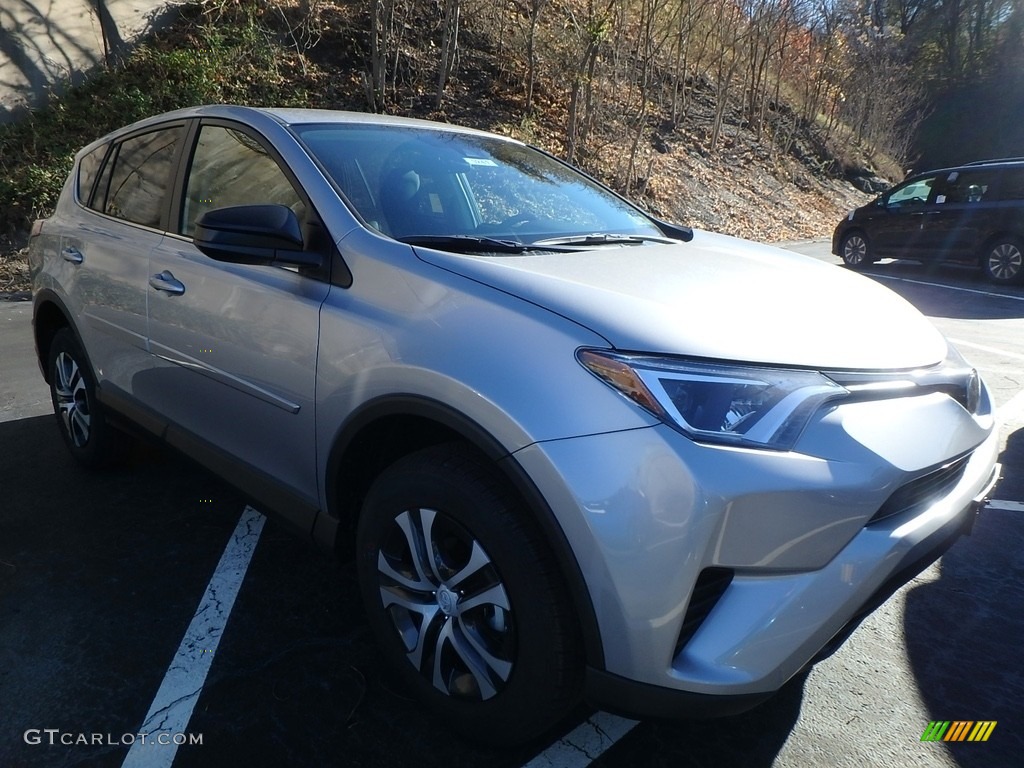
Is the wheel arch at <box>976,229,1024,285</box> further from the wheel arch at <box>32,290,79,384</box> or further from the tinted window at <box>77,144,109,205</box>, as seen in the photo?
the wheel arch at <box>32,290,79,384</box>

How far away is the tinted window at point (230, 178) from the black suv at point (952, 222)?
10803 millimetres

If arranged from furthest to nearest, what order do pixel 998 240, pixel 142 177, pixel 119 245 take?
pixel 998 240
pixel 142 177
pixel 119 245

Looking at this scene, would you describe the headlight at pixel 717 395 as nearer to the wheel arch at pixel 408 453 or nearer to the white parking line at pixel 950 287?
the wheel arch at pixel 408 453

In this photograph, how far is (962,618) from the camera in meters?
2.74

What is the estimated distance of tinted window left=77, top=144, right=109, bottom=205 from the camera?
3.81 meters

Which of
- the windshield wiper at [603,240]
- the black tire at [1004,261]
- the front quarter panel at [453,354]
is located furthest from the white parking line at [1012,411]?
the black tire at [1004,261]

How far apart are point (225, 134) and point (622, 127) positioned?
1543 cm

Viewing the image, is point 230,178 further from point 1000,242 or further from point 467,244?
point 1000,242

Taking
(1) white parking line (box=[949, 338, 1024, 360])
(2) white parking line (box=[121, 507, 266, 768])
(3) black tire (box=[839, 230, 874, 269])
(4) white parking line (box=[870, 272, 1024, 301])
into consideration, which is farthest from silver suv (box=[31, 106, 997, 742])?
(3) black tire (box=[839, 230, 874, 269])

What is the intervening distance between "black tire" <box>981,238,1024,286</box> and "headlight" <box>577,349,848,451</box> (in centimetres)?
1061

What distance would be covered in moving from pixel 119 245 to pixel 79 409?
41.1 inches

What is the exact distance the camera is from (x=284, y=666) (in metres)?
2.42

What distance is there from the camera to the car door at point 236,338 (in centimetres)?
239

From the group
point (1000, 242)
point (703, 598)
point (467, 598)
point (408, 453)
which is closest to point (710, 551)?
point (703, 598)
